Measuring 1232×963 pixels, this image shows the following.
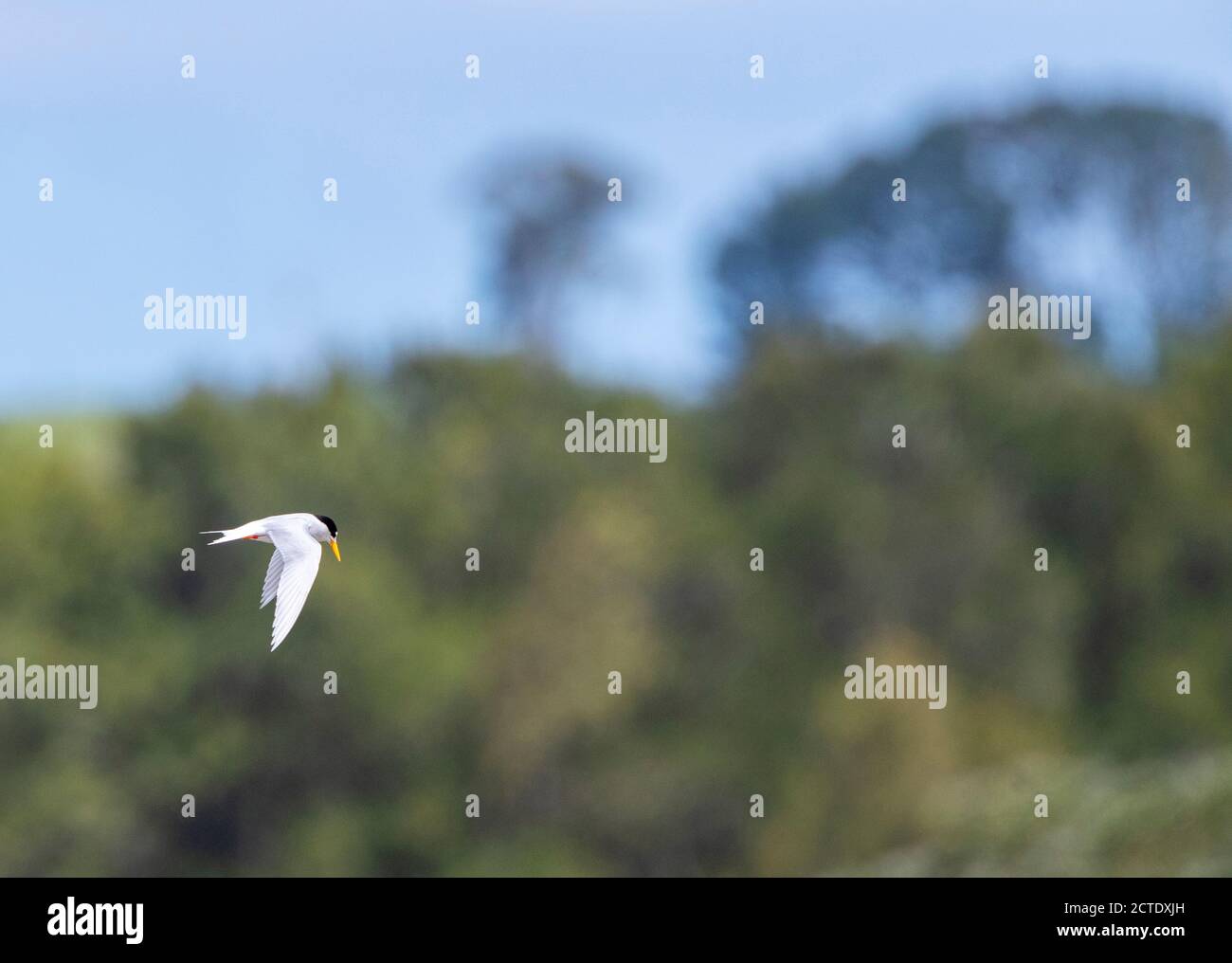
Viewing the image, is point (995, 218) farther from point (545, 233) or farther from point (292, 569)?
point (292, 569)

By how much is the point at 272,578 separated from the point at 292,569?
0.10m

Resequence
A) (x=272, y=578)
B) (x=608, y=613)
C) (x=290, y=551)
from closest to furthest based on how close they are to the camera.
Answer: (x=272, y=578)
(x=290, y=551)
(x=608, y=613)

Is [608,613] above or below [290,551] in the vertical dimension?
above

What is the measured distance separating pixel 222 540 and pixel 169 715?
67294mm

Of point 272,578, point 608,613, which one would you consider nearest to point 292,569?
point 272,578

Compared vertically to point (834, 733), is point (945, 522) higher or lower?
higher

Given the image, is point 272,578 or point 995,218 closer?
point 272,578

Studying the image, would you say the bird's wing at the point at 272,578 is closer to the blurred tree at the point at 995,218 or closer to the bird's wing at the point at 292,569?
the bird's wing at the point at 292,569

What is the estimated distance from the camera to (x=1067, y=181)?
103812 millimetres

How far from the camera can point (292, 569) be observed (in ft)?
23.6

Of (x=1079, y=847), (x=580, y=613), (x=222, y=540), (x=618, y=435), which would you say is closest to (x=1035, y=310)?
(x=618, y=435)

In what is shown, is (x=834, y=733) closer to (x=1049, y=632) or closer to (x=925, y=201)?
(x=1049, y=632)

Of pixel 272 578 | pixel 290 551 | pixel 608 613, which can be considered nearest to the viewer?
pixel 272 578

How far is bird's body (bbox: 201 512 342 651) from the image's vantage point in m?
6.95
